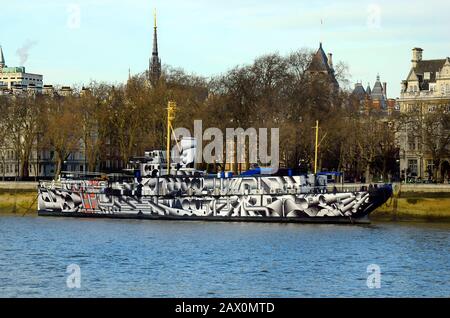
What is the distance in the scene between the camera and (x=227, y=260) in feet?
172

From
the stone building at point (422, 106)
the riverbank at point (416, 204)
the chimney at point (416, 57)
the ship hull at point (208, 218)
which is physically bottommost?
the ship hull at point (208, 218)

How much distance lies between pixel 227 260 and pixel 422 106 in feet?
235

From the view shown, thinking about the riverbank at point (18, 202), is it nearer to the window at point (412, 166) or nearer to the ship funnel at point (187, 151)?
the ship funnel at point (187, 151)

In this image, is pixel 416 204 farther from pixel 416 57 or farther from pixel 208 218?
pixel 416 57

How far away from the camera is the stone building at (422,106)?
114562mm

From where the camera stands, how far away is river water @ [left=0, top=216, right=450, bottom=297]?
142ft

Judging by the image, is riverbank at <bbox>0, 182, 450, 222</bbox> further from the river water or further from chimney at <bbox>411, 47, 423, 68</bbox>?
chimney at <bbox>411, 47, 423, 68</bbox>

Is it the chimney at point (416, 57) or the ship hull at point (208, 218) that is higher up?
the chimney at point (416, 57)


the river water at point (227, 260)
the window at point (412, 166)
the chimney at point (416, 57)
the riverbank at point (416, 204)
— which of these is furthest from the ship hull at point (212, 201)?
the chimney at point (416, 57)

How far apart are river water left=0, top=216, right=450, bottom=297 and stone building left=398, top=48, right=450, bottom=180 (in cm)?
4055

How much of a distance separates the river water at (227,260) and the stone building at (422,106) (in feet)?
133

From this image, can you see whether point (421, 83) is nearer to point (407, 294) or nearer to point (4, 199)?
point (4, 199)

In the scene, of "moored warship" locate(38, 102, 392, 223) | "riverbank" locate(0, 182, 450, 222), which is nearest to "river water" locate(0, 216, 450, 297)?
"moored warship" locate(38, 102, 392, 223)
